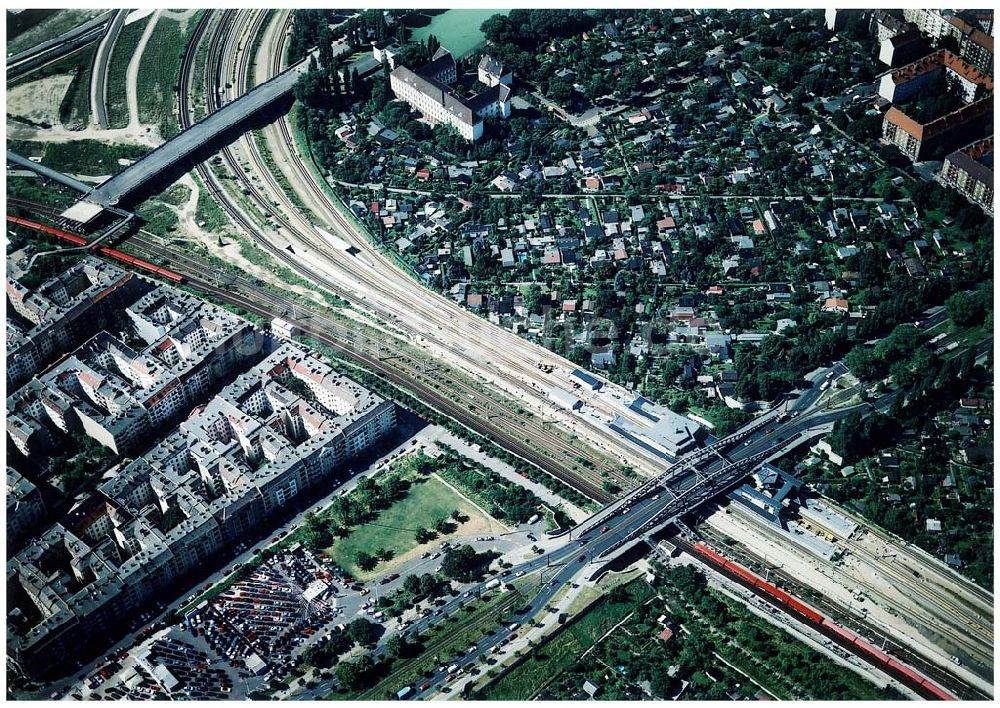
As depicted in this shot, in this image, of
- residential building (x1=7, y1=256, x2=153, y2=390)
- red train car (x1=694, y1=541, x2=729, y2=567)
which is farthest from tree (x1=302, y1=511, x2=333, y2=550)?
residential building (x1=7, y1=256, x2=153, y2=390)

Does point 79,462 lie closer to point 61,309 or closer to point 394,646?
point 61,309

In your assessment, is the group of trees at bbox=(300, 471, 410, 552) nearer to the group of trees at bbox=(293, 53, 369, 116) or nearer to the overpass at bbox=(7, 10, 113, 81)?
the group of trees at bbox=(293, 53, 369, 116)

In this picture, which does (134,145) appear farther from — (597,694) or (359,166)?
(597,694)

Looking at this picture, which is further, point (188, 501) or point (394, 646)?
point (188, 501)

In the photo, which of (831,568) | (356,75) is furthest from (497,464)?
(356,75)

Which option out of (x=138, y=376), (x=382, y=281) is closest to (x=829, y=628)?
(x=382, y=281)
